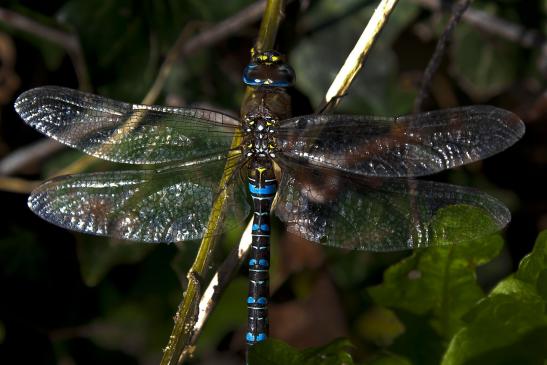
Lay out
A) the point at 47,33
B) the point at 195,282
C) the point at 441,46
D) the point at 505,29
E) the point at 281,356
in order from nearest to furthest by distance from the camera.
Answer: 1. the point at 281,356
2. the point at 195,282
3. the point at 441,46
4. the point at 47,33
5. the point at 505,29

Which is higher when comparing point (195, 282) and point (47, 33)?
point (47, 33)

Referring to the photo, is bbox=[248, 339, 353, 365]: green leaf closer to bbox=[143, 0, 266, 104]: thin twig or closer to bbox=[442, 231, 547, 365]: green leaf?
bbox=[442, 231, 547, 365]: green leaf

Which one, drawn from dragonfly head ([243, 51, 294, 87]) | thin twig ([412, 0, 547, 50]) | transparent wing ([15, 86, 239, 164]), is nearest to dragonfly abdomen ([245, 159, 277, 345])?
transparent wing ([15, 86, 239, 164])

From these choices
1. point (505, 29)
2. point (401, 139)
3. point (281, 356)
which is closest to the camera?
point (281, 356)

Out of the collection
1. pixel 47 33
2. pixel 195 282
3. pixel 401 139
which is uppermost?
pixel 47 33

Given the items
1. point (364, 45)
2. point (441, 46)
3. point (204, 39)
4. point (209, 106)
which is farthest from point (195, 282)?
point (204, 39)

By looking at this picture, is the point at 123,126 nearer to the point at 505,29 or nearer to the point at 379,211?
the point at 379,211

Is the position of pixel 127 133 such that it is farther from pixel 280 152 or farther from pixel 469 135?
pixel 469 135

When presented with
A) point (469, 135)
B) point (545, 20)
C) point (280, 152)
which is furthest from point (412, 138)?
Result: point (545, 20)
